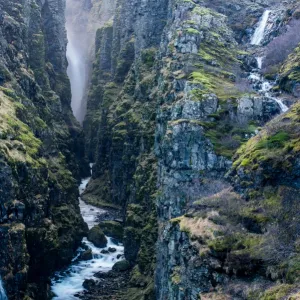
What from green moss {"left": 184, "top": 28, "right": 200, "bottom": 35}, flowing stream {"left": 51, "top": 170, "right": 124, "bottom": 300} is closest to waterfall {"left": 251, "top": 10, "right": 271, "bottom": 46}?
green moss {"left": 184, "top": 28, "right": 200, "bottom": 35}

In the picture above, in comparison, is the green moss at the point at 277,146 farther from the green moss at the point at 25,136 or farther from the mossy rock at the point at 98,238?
the mossy rock at the point at 98,238

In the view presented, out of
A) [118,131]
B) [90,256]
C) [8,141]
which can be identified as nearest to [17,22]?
[118,131]

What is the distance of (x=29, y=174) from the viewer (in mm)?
69812

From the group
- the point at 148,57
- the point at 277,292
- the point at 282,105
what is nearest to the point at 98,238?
the point at 148,57

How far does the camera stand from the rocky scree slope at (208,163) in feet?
95.2

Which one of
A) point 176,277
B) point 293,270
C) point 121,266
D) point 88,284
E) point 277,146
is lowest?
point 88,284

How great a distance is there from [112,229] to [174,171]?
50869mm

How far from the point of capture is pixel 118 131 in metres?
120

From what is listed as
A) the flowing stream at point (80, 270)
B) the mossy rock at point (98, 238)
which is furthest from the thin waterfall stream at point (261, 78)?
the mossy rock at point (98, 238)

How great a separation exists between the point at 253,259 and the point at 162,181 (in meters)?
30.7

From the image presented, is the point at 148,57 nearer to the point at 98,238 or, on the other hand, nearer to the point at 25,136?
the point at 98,238

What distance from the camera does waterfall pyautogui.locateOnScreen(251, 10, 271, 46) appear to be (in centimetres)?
9824

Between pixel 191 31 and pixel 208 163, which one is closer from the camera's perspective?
pixel 208 163

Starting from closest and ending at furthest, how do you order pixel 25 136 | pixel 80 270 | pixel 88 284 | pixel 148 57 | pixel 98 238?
pixel 88 284
pixel 25 136
pixel 80 270
pixel 98 238
pixel 148 57
